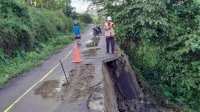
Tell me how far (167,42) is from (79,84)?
700cm

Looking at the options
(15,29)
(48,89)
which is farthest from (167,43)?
(15,29)

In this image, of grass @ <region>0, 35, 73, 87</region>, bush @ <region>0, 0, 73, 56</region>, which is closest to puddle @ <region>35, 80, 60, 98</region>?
grass @ <region>0, 35, 73, 87</region>

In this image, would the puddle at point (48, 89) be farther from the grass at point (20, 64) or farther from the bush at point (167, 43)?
the bush at point (167, 43)

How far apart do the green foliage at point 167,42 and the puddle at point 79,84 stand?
4.03m

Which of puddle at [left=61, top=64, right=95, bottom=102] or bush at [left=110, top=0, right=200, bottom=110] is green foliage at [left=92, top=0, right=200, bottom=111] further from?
puddle at [left=61, top=64, right=95, bottom=102]

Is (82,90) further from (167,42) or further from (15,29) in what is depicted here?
(15,29)

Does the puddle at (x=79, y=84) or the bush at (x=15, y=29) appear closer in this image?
the puddle at (x=79, y=84)

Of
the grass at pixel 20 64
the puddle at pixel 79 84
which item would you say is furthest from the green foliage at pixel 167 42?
the grass at pixel 20 64

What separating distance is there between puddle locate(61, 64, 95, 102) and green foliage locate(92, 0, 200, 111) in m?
4.03

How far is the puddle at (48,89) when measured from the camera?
12126 mm

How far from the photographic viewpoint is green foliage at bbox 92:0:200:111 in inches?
645

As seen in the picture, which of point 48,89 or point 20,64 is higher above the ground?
point 20,64

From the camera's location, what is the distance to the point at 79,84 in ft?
42.1

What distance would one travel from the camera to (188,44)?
1566cm
